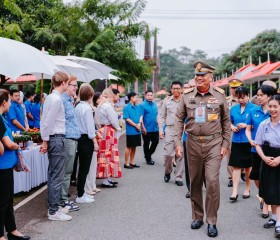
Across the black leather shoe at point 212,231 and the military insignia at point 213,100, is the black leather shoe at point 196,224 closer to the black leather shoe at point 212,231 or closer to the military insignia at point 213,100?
the black leather shoe at point 212,231

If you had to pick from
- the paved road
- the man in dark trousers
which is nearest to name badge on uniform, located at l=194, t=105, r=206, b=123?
the paved road

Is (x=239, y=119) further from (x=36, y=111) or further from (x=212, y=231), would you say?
(x=36, y=111)

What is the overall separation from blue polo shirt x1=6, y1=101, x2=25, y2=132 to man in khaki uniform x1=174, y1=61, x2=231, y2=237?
185 inches

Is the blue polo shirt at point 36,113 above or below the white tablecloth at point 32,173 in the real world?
above

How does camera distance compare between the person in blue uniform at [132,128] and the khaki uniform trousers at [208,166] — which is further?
the person in blue uniform at [132,128]

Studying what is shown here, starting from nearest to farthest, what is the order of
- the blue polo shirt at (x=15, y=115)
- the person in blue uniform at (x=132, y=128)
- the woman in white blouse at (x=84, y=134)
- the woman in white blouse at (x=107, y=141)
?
the woman in white blouse at (x=84, y=134) → the woman in white blouse at (x=107, y=141) → the blue polo shirt at (x=15, y=115) → the person in blue uniform at (x=132, y=128)

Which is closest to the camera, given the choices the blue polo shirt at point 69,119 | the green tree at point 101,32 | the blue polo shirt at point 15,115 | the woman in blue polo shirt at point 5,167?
the woman in blue polo shirt at point 5,167

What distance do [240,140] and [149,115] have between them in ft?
13.6

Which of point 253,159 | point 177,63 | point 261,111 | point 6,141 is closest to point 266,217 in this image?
point 253,159

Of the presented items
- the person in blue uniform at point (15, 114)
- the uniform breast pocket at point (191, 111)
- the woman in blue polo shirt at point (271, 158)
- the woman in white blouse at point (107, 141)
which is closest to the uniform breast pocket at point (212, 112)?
the uniform breast pocket at point (191, 111)

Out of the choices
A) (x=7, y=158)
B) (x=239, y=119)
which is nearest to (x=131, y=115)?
(x=239, y=119)

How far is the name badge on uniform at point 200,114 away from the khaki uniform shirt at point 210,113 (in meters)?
0.02

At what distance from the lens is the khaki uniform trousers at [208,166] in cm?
533

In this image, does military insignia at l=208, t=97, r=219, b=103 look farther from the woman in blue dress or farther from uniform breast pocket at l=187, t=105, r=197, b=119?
the woman in blue dress
